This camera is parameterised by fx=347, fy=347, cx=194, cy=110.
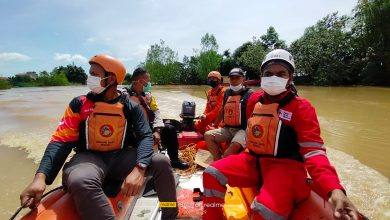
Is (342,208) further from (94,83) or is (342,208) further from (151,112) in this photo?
(151,112)

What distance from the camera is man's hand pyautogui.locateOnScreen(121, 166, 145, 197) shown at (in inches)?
87.2

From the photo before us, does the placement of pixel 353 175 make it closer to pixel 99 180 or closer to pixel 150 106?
pixel 150 106

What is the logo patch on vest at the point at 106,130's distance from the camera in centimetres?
243

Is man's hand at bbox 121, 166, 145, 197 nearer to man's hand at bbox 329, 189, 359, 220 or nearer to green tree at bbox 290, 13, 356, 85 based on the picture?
man's hand at bbox 329, 189, 359, 220

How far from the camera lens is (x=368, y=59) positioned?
2852 centimetres

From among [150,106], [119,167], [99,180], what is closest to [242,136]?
[150,106]

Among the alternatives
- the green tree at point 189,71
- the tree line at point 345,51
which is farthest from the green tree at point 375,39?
the green tree at point 189,71

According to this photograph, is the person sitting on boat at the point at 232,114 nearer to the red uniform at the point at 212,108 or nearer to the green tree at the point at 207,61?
the red uniform at the point at 212,108

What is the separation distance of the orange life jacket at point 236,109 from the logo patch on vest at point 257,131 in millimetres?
2017

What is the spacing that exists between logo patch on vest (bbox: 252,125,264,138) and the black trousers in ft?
7.94

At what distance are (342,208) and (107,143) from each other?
1.55 metres

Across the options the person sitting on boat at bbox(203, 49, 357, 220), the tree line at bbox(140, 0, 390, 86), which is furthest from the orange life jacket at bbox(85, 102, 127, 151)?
the tree line at bbox(140, 0, 390, 86)

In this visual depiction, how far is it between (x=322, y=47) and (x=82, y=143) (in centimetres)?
3220

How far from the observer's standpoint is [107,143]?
2.44m
